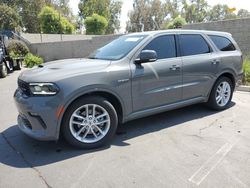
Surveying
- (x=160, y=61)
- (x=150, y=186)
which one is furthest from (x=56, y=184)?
(x=160, y=61)

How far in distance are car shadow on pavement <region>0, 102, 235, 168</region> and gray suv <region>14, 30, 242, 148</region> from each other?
27 cm

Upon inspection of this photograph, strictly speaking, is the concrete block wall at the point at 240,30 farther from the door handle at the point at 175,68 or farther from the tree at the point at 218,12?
the tree at the point at 218,12

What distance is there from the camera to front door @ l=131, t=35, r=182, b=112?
180 inches

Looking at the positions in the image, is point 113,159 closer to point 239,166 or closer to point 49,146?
point 49,146

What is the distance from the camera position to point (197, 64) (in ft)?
17.7

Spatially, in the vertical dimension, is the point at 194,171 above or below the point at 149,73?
below

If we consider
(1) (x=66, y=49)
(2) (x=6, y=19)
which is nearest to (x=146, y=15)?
(2) (x=6, y=19)

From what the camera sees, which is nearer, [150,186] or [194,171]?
[150,186]

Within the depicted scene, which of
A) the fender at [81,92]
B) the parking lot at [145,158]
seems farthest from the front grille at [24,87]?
the parking lot at [145,158]

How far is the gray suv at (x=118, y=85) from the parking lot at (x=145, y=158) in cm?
33

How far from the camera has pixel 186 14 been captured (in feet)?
189

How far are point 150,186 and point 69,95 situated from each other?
162cm

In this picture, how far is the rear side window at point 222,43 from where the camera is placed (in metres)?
5.97

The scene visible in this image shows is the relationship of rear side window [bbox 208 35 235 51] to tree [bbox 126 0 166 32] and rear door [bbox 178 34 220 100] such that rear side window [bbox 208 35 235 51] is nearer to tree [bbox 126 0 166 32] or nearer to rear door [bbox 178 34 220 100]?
rear door [bbox 178 34 220 100]
